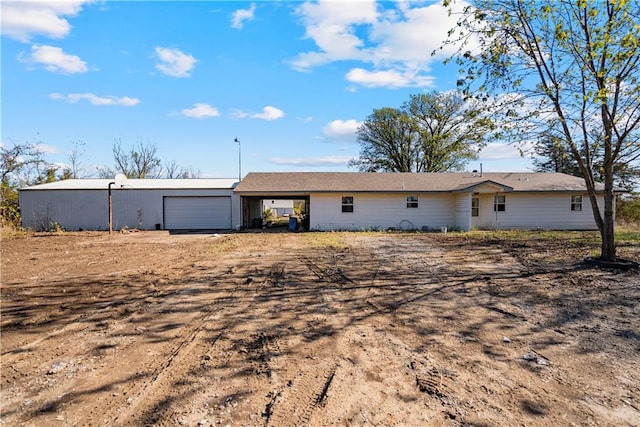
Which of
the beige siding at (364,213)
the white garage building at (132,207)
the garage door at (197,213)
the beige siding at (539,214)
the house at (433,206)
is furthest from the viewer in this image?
the garage door at (197,213)

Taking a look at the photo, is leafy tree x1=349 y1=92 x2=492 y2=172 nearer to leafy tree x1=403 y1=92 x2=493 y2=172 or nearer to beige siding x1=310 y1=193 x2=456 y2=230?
leafy tree x1=403 y1=92 x2=493 y2=172

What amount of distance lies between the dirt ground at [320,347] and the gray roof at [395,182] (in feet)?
39.9

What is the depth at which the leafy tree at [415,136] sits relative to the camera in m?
33.5

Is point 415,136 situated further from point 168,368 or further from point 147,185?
point 168,368

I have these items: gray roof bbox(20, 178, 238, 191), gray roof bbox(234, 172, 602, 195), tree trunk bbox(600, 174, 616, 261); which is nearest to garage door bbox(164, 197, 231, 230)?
gray roof bbox(20, 178, 238, 191)

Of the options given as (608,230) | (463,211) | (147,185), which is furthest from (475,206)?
(147,185)

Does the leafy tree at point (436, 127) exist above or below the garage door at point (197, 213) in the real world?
above

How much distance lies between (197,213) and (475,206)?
55.7ft

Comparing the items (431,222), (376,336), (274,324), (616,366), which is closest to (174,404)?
(274,324)

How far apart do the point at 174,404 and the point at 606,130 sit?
11.5 m

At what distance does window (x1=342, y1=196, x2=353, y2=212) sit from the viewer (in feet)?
68.2

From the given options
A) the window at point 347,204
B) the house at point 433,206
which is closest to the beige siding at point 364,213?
the house at point 433,206

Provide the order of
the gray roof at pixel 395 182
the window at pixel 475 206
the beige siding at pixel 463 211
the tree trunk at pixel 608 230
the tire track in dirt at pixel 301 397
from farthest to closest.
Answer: the window at pixel 475 206, the gray roof at pixel 395 182, the beige siding at pixel 463 211, the tree trunk at pixel 608 230, the tire track in dirt at pixel 301 397

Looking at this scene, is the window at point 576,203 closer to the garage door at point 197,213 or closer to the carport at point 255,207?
the carport at point 255,207
